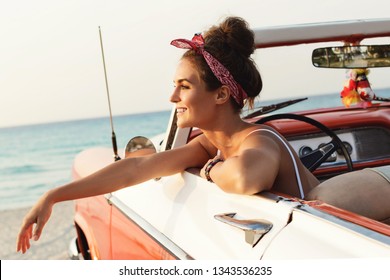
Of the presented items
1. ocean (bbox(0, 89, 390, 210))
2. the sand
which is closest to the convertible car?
the sand

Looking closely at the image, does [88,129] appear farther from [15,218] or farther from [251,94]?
[251,94]

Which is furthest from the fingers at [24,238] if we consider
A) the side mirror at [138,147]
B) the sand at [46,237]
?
the sand at [46,237]

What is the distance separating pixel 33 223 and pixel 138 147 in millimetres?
572

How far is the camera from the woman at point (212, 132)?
2012 mm

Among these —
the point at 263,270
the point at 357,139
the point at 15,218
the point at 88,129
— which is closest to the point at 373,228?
the point at 263,270

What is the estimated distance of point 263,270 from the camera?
5.03ft

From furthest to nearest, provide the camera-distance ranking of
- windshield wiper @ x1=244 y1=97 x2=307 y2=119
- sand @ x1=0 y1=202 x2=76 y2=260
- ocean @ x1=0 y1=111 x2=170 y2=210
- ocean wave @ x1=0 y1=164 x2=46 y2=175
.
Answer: ocean wave @ x1=0 y1=164 x2=46 y2=175, ocean @ x1=0 y1=111 x2=170 y2=210, sand @ x1=0 y1=202 x2=76 y2=260, windshield wiper @ x1=244 y1=97 x2=307 y2=119

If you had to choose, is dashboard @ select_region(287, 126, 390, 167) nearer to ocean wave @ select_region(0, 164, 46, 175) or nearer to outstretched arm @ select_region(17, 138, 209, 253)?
outstretched arm @ select_region(17, 138, 209, 253)

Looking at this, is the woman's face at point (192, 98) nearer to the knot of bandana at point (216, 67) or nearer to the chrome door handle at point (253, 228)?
the knot of bandana at point (216, 67)

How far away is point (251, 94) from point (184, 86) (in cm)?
27

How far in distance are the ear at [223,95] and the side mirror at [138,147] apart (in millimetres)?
432

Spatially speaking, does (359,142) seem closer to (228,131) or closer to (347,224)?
(228,131)

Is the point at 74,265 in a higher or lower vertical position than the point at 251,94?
lower

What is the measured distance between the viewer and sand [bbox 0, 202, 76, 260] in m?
6.05
